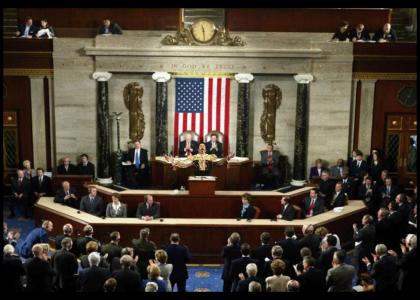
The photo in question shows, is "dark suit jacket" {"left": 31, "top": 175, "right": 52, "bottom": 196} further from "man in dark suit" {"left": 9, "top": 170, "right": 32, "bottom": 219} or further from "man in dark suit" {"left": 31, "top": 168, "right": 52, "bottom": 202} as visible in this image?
"man in dark suit" {"left": 9, "top": 170, "right": 32, "bottom": 219}

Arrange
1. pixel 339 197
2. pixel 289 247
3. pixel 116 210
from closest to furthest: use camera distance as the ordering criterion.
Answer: pixel 289 247 → pixel 116 210 → pixel 339 197

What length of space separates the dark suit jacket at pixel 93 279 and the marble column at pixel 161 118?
927 centimetres

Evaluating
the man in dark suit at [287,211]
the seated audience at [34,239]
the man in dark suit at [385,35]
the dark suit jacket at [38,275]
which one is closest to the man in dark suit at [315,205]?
the man in dark suit at [287,211]

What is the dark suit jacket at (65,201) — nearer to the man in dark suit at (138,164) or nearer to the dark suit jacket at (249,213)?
the man in dark suit at (138,164)

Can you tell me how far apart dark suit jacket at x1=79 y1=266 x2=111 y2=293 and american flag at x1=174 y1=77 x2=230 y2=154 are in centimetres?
975

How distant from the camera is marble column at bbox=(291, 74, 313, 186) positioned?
18266 mm

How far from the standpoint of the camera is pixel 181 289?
10.9 m

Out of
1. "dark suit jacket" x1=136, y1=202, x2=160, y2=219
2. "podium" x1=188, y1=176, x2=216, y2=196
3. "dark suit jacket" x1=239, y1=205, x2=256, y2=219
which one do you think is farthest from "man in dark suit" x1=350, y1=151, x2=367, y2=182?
"dark suit jacket" x1=136, y1=202, x2=160, y2=219

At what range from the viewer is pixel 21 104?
60.7ft

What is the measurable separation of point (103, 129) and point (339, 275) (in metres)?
10.6

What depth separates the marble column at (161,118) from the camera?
1833cm

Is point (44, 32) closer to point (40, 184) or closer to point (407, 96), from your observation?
point (40, 184)

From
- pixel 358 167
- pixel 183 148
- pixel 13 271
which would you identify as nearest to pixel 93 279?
pixel 13 271

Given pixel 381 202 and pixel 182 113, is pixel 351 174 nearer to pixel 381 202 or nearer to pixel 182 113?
pixel 381 202
